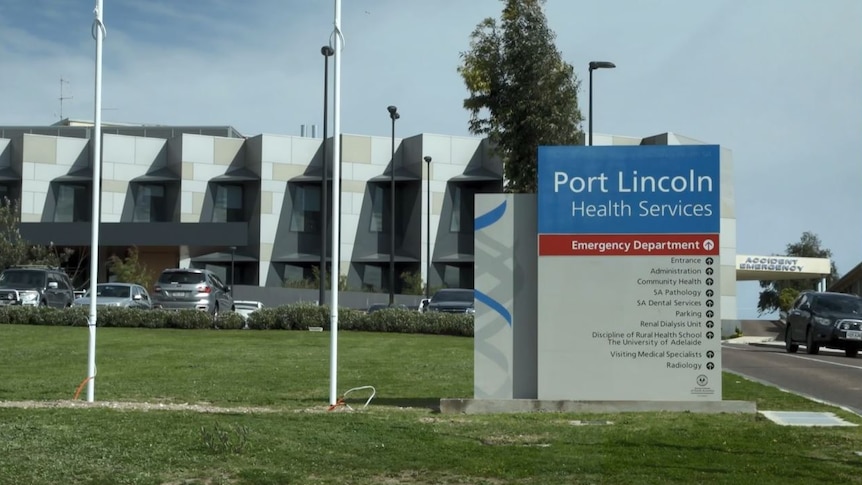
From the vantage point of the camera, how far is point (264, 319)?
32312 millimetres

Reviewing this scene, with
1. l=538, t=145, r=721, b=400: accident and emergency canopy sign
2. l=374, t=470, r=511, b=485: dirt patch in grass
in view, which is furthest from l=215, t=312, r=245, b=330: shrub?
l=374, t=470, r=511, b=485: dirt patch in grass

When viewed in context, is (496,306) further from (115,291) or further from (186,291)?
(115,291)

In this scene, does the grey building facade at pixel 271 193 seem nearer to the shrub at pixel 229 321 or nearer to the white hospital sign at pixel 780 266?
the white hospital sign at pixel 780 266

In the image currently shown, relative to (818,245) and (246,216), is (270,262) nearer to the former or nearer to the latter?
(246,216)

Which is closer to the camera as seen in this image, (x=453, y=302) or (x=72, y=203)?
(x=453, y=302)

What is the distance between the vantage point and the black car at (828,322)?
2911cm

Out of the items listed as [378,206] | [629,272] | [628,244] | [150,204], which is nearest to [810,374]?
[629,272]

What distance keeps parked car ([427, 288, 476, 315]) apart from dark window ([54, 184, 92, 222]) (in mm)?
33408

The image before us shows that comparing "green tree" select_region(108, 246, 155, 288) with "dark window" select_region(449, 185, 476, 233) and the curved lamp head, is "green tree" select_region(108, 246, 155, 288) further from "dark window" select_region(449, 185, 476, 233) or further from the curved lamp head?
the curved lamp head

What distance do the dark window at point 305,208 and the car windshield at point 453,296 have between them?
28579mm

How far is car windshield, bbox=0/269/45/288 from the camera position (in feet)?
114

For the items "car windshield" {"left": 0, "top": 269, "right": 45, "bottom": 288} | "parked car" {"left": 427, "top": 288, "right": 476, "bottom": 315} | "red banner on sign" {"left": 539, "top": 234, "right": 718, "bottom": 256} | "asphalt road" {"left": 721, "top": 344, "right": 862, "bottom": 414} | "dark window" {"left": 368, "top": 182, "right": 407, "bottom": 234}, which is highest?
"dark window" {"left": 368, "top": 182, "right": 407, "bottom": 234}

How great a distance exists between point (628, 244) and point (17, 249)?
147 ft

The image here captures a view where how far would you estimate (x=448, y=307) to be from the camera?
35312mm
